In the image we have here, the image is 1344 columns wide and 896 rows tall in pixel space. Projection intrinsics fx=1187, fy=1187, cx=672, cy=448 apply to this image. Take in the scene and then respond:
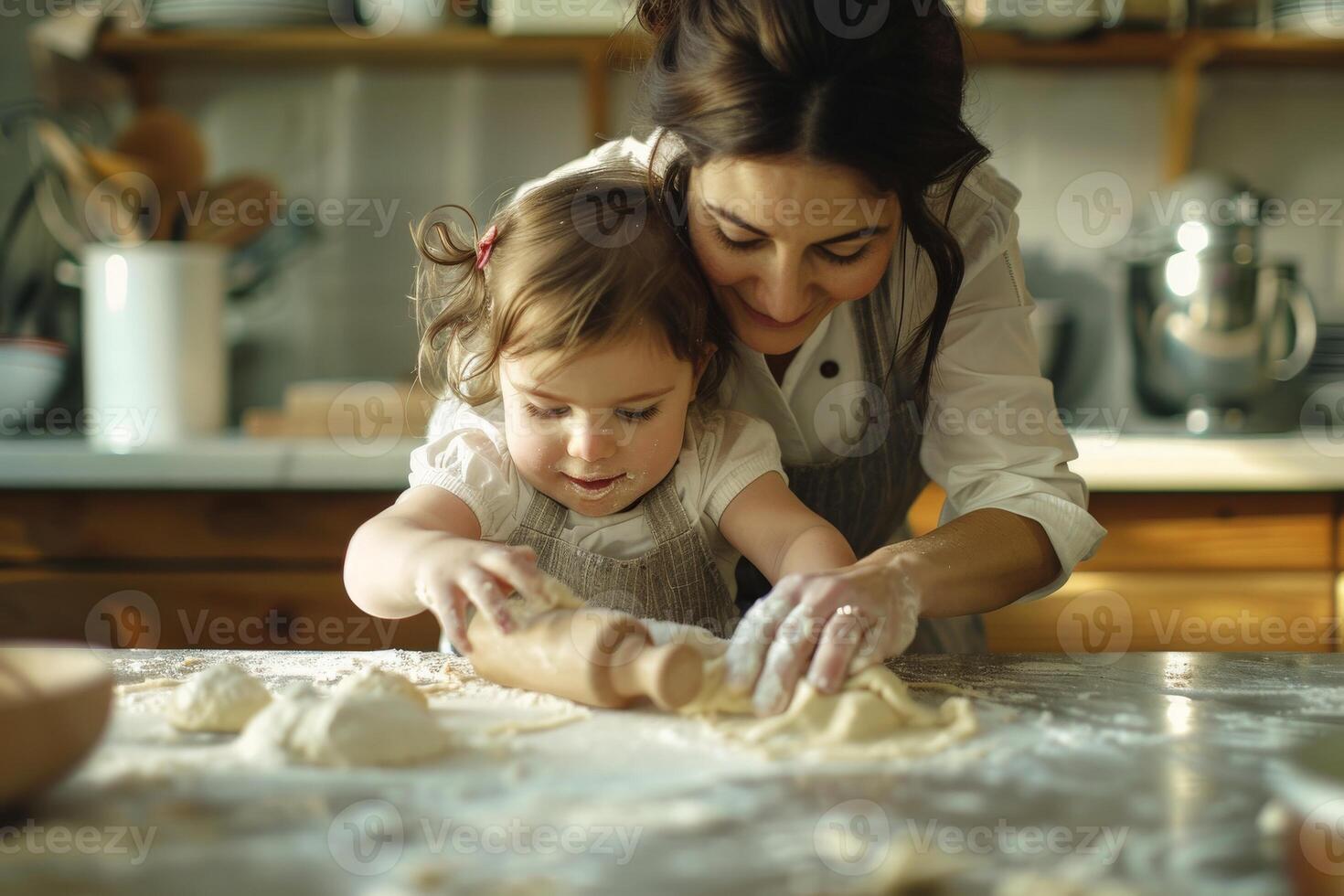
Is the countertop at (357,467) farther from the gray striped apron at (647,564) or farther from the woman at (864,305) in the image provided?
the gray striped apron at (647,564)

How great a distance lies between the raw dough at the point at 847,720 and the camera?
2.19ft

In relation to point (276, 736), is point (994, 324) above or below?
above

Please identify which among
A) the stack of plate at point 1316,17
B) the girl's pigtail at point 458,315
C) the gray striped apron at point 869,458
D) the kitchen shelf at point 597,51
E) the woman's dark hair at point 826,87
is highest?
the stack of plate at point 1316,17

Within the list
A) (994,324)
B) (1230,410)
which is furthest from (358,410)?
(1230,410)

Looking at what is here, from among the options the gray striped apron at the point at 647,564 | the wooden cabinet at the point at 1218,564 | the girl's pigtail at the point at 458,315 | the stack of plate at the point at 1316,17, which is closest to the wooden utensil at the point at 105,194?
the girl's pigtail at the point at 458,315

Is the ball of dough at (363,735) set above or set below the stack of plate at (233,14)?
below

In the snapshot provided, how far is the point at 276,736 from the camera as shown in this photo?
638mm

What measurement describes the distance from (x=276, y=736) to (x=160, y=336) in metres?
1.43

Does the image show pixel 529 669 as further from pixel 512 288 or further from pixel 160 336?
pixel 160 336

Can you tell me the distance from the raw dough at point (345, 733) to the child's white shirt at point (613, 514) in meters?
0.35

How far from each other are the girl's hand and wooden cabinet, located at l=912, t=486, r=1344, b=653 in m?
1.08

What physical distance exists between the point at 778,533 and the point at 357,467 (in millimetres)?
905

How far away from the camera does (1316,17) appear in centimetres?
202

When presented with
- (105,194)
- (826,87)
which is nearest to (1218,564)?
(826,87)
